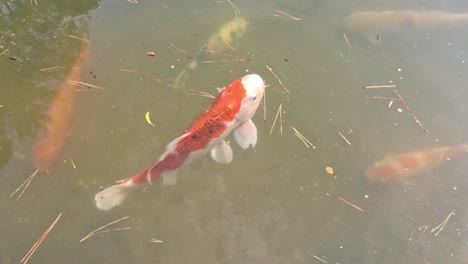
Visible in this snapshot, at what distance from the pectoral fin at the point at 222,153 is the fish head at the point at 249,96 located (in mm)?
256

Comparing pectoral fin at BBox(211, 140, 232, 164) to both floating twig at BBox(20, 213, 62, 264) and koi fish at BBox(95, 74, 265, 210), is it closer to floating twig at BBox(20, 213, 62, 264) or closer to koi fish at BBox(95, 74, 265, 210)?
koi fish at BBox(95, 74, 265, 210)

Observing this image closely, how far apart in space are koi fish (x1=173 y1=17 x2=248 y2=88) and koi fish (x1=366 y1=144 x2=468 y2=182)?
1736 millimetres

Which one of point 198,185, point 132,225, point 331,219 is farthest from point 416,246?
point 132,225

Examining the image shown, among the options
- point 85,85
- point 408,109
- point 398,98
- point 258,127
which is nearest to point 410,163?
point 408,109

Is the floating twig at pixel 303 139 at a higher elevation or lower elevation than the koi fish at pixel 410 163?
higher

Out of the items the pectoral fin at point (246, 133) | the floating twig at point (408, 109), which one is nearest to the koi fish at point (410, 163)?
the floating twig at point (408, 109)

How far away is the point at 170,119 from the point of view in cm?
348

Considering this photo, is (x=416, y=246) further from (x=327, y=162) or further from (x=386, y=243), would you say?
(x=327, y=162)

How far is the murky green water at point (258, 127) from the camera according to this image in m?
3.06

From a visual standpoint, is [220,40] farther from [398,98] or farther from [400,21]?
[400,21]

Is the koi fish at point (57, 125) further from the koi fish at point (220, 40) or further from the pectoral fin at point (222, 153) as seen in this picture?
the pectoral fin at point (222, 153)

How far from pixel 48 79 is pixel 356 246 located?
290 cm

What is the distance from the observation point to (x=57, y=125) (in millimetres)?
3406

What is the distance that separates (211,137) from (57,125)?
1.40 metres
